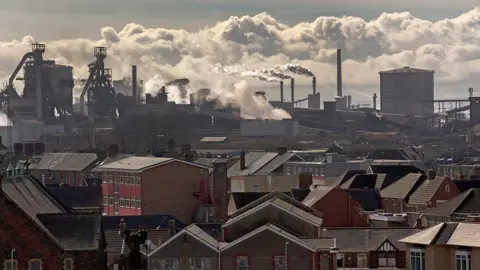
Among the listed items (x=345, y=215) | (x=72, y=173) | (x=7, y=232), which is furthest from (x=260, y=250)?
(x=72, y=173)

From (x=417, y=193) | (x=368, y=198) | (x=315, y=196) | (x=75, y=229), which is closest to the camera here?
(x=75, y=229)

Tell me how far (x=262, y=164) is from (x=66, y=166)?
16.7 meters

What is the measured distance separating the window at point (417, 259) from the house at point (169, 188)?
4982 centimetres

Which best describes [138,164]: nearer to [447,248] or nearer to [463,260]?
[447,248]

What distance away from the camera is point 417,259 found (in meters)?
49.3

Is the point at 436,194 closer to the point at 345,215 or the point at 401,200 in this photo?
the point at 401,200

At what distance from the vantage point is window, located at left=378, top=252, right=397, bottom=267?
66625mm

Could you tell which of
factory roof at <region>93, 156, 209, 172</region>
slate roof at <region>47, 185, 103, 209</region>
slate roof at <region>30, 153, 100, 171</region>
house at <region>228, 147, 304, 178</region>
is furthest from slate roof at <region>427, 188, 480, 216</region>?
slate roof at <region>30, 153, 100, 171</region>

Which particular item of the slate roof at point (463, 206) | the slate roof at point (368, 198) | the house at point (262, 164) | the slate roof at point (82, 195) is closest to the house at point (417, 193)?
the slate roof at point (368, 198)

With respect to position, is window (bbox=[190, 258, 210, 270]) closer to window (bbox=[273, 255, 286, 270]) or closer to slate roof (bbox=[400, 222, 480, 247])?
window (bbox=[273, 255, 286, 270])

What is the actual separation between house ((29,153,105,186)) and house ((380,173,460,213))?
1328 inches

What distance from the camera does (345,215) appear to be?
277 ft

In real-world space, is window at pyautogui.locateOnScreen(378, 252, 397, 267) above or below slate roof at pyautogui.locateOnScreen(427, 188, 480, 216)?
below

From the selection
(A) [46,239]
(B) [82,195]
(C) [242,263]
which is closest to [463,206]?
(C) [242,263]
